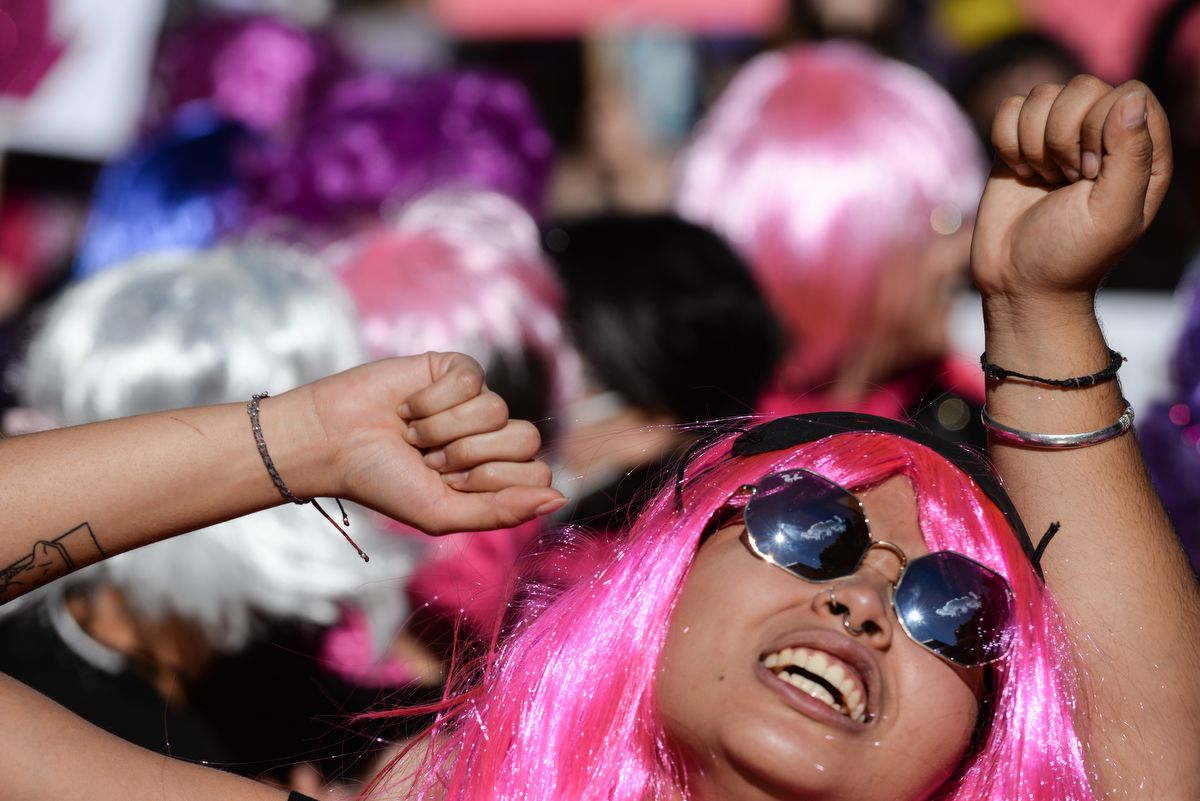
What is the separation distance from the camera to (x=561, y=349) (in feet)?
9.27

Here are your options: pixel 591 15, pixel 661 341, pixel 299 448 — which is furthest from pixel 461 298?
pixel 591 15

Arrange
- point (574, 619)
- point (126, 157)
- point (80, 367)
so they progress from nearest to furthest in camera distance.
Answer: point (574, 619)
point (80, 367)
point (126, 157)

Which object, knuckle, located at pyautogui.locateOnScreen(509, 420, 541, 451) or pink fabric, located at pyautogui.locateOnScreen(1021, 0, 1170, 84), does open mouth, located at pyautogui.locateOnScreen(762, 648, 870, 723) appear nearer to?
knuckle, located at pyautogui.locateOnScreen(509, 420, 541, 451)

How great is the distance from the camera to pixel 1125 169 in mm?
1596

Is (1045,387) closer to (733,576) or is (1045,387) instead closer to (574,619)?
(733,576)

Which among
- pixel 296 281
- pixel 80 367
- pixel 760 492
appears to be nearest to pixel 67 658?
pixel 80 367

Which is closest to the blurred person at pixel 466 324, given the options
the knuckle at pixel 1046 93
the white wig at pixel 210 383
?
the white wig at pixel 210 383

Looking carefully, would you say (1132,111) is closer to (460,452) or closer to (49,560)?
(460,452)

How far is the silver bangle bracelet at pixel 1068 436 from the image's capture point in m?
1.80

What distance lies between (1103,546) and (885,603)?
0.41 m

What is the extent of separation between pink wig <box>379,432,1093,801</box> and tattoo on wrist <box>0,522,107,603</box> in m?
0.56

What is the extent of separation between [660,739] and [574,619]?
0.73 feet

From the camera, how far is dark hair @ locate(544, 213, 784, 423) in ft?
9.13

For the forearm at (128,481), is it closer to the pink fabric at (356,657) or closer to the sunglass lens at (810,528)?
the sunglass lens at (810,528)
